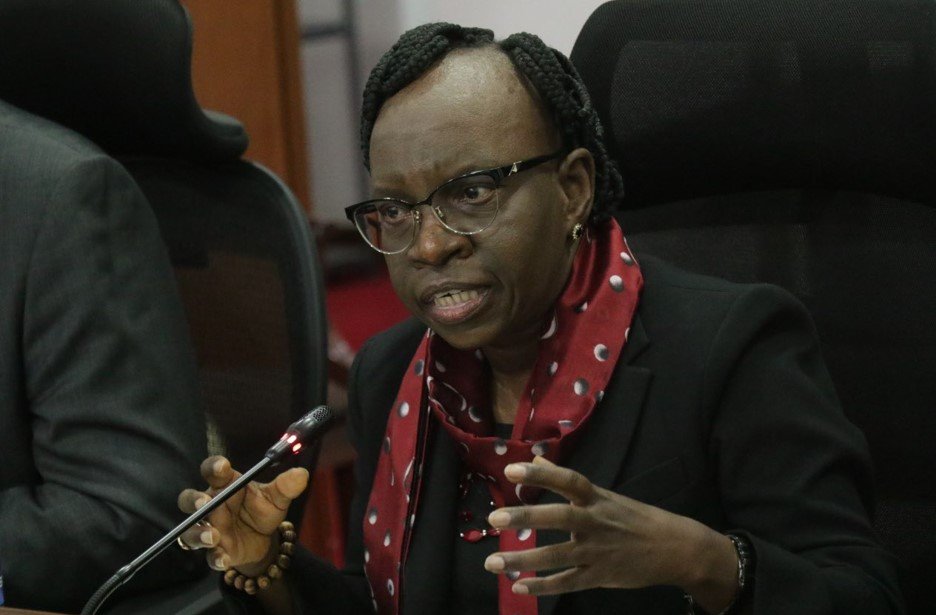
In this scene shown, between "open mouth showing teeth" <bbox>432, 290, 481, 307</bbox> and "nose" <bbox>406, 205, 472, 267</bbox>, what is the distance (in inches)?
1.2

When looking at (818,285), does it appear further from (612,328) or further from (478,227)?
(478,227)

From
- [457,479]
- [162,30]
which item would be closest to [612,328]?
[457,479]

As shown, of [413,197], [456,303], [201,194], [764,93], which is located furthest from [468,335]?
[201,194]

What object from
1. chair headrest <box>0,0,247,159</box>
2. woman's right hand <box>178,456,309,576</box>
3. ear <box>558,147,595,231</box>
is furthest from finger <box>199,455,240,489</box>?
chair headrest <box>0,0,247,159</box>

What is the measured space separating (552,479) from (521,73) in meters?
0.42

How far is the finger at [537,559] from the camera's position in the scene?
3.02 ft

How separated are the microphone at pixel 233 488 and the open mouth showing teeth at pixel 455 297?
6.2 inches

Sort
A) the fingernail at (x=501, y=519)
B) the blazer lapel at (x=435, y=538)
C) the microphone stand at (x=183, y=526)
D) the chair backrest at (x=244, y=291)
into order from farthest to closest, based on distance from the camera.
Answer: the chair backrest at (x=244, y=291)
the blazer lapel at (x=435, y=538)
the microphone stand at (x=183, y=526)
the fingernail at (x=501, y=519)

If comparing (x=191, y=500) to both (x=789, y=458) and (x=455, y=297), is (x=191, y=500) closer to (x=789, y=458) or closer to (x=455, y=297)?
(x=455, y=297)

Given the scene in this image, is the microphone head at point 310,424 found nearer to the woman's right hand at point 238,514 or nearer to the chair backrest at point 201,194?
the woman's right hand at point 238,514

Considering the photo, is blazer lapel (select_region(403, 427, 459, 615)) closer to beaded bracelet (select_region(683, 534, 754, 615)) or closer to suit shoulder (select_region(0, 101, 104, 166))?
beaded bracelet (select_region(683, 534, 754, 615))

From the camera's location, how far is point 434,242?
1157mm

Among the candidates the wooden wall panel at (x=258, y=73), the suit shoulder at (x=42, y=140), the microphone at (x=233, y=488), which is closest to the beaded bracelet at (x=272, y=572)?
the microphone at (x=233, y=488)

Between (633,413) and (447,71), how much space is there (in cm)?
35
